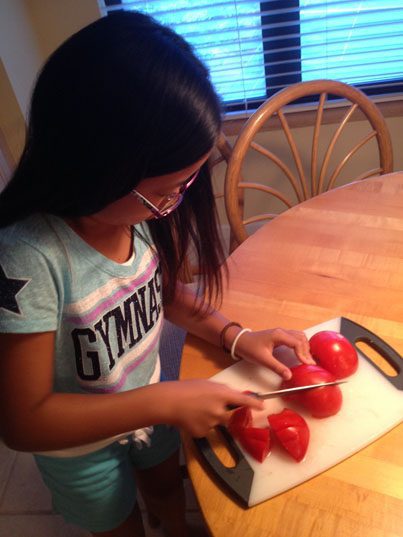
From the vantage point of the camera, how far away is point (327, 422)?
0.56 m

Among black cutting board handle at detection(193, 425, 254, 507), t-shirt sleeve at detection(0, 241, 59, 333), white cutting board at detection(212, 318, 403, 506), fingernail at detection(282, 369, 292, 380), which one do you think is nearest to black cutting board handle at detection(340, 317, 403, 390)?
white cutting board at detection(212, 318, 403, 506)

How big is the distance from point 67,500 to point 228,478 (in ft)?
1.26

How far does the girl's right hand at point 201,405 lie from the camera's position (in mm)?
550

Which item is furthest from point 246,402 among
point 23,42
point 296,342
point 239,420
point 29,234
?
point 23,42

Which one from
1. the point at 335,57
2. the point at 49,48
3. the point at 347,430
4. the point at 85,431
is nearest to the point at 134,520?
the point at 85,431

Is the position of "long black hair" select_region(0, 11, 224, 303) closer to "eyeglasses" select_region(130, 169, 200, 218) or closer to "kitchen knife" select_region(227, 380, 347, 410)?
"eyeglasses" select_region(130, 169, 200, 218)

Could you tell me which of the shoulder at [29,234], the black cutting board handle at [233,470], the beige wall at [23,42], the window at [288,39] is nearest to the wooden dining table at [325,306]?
the black cutting board handle at [233,470]

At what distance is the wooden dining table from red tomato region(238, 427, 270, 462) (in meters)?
0.03

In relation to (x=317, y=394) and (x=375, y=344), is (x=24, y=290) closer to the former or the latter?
(x=317, y=394)

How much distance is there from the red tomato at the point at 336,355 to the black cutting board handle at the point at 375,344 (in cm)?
3

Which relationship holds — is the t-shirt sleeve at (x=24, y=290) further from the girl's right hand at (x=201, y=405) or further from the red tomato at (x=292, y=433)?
the red tomato at (x=292, y=433)

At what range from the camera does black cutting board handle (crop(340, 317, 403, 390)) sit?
0.61 m

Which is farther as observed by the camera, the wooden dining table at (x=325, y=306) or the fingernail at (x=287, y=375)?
the fingernail at (x=287, y=375)

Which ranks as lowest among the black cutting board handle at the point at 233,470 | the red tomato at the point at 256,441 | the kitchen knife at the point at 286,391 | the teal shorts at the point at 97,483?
the teal shorts at the point at 97,483
